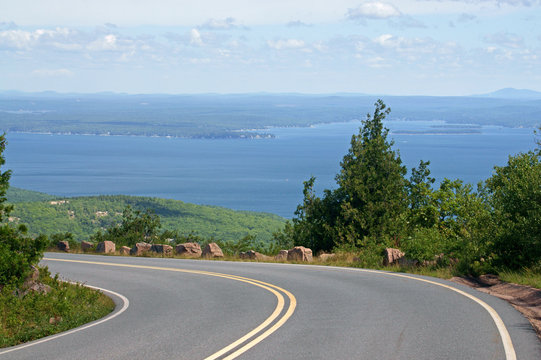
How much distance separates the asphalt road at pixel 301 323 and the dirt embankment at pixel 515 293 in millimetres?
249

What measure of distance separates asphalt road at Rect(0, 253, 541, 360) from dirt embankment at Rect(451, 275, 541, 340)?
249mm

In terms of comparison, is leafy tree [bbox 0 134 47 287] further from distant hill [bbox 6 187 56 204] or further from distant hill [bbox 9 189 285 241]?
distant hill [bbox 6 187 56 204]

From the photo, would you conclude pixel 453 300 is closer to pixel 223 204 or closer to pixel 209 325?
pixel 209 325

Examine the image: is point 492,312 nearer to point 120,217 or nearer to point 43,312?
point 43,312

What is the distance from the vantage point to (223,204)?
158500 millimetres

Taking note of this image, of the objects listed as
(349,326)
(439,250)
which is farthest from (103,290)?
(439,250)

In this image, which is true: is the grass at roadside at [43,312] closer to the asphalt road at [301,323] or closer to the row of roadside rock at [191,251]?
the asphalt road at [301,323]

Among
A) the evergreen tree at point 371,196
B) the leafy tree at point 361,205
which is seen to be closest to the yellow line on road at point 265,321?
the leafy tree at point 361,205

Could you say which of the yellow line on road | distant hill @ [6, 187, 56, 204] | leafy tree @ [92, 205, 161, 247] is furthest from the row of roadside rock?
distant hill @ [6, 187, 56, 204]

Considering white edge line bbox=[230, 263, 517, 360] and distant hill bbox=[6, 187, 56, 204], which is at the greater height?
white edge line bbox=[230, 263, 517, 360]

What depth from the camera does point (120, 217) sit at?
116 metres

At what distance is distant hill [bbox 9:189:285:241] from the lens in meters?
99.4

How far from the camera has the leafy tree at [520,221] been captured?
1418 cm

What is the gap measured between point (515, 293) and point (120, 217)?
4284 inches
